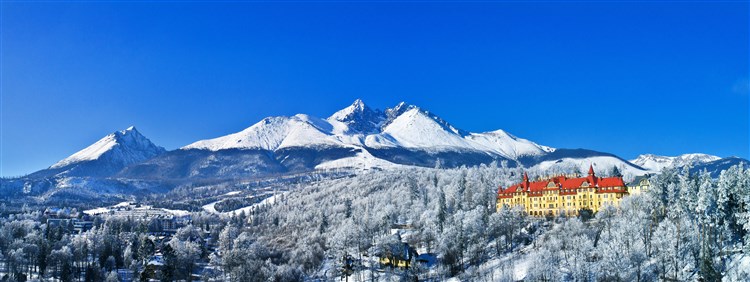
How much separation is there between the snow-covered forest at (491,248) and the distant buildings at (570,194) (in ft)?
25.7

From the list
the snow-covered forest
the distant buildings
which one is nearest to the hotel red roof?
the distant buildings

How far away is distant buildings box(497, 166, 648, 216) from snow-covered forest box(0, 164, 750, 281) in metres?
7.84

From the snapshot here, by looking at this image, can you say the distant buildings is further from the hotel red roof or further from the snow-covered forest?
the snow-covered forest

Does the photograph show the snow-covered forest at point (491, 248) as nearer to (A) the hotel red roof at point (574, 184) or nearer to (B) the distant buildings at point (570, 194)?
(B) the distant buildings at point (570, 194)

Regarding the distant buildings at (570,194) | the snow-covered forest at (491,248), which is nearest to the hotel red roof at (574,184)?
the distant buildings at (570,194)

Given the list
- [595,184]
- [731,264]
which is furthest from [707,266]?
[595,184]

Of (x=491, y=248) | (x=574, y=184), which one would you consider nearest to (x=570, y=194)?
(x=574, y=184)

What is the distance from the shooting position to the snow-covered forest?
102 meters

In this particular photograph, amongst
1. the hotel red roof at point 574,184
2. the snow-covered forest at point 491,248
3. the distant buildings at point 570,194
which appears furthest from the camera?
the hotel red roof at point 574,184

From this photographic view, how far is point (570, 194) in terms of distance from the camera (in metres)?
156

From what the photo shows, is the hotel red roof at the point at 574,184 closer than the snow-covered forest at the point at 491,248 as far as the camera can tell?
No

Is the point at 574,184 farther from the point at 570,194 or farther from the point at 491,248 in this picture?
the point at 491,248

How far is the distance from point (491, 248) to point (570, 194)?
101ft

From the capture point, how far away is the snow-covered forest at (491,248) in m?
102
